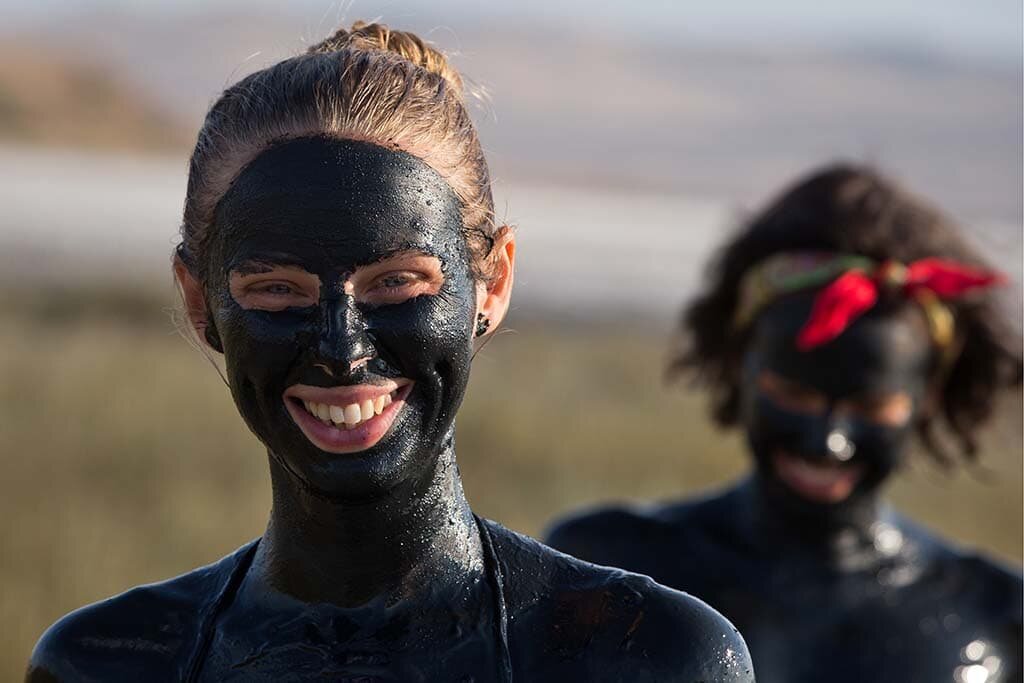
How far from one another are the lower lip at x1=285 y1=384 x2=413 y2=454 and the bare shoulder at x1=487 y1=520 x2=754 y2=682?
0.39m

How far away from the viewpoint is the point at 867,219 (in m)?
6.80

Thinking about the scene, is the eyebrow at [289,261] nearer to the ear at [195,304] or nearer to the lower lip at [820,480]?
the ear at [195,304]

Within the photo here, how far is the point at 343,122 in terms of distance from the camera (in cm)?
368

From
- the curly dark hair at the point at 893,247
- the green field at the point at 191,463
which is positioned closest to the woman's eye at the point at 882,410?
the curly dark hair at the point at 893,247

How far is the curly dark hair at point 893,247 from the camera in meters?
6.79

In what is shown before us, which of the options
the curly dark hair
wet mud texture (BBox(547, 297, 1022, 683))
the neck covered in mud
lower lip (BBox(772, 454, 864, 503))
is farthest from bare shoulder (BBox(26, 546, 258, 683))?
the curly dark hair

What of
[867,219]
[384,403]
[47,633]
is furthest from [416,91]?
[867,219]

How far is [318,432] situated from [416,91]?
0.63 meters

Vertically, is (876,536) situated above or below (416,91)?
below

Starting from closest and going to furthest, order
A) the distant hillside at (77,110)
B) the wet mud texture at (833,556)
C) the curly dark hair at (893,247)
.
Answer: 1. the wet mud texture at (833,556)
2. the curly dark hair at (893,247)
3. the distant hillside at (77,110)

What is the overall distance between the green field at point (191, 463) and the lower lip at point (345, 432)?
274 inches

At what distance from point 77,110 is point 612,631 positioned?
58.3 meters

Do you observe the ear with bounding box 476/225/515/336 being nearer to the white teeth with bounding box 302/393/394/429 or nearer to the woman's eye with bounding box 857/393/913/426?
the white teeth with bounding box 302/393/394/429

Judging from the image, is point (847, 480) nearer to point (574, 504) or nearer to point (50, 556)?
point (50, 556)
